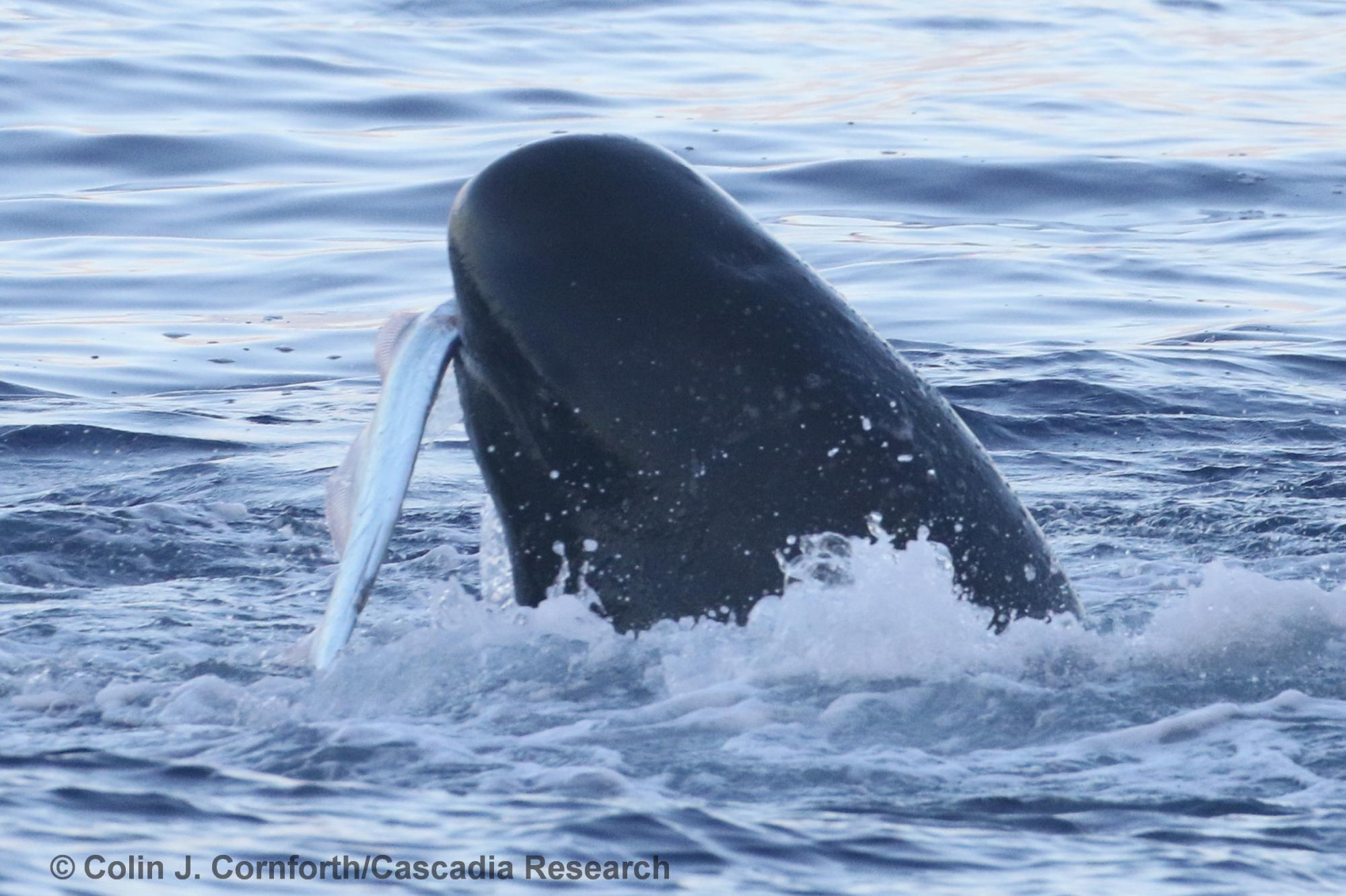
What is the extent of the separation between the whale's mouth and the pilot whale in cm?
1

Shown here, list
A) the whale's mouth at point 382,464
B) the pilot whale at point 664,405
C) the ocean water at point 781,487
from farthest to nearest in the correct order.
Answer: the pilot whale at point 664,405 → the whale's mouth at point 382,464 → the ocean water at point 781,487

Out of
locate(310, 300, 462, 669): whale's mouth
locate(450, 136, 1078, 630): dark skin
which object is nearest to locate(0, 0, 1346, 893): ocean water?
locate(450, 136, 1078, 630): dark skin

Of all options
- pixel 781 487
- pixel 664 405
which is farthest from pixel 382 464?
pixel 781 487

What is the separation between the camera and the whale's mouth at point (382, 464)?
4.87 m

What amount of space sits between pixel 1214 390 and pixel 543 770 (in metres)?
7.35

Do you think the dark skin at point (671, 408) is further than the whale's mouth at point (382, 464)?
Yes

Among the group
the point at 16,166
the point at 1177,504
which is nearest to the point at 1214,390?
the point at 1177,504

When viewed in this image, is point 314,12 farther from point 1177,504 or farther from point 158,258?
point 1177,504

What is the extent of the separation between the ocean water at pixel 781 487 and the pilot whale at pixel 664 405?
0.16 meters

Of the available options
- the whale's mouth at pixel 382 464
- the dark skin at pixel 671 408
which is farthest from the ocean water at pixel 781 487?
the whale's mouth at pixel 382 464

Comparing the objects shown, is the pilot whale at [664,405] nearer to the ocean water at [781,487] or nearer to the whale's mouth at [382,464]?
the whale's mouth at [382,464]

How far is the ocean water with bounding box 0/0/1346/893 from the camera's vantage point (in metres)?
4.50

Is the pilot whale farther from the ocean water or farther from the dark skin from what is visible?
the ocean water

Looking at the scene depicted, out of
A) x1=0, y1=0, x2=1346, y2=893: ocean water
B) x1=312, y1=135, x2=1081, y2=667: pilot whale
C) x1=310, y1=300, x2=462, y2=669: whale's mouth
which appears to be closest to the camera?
x1=0, y1=0, x2=1346, y2=893: ocean water
